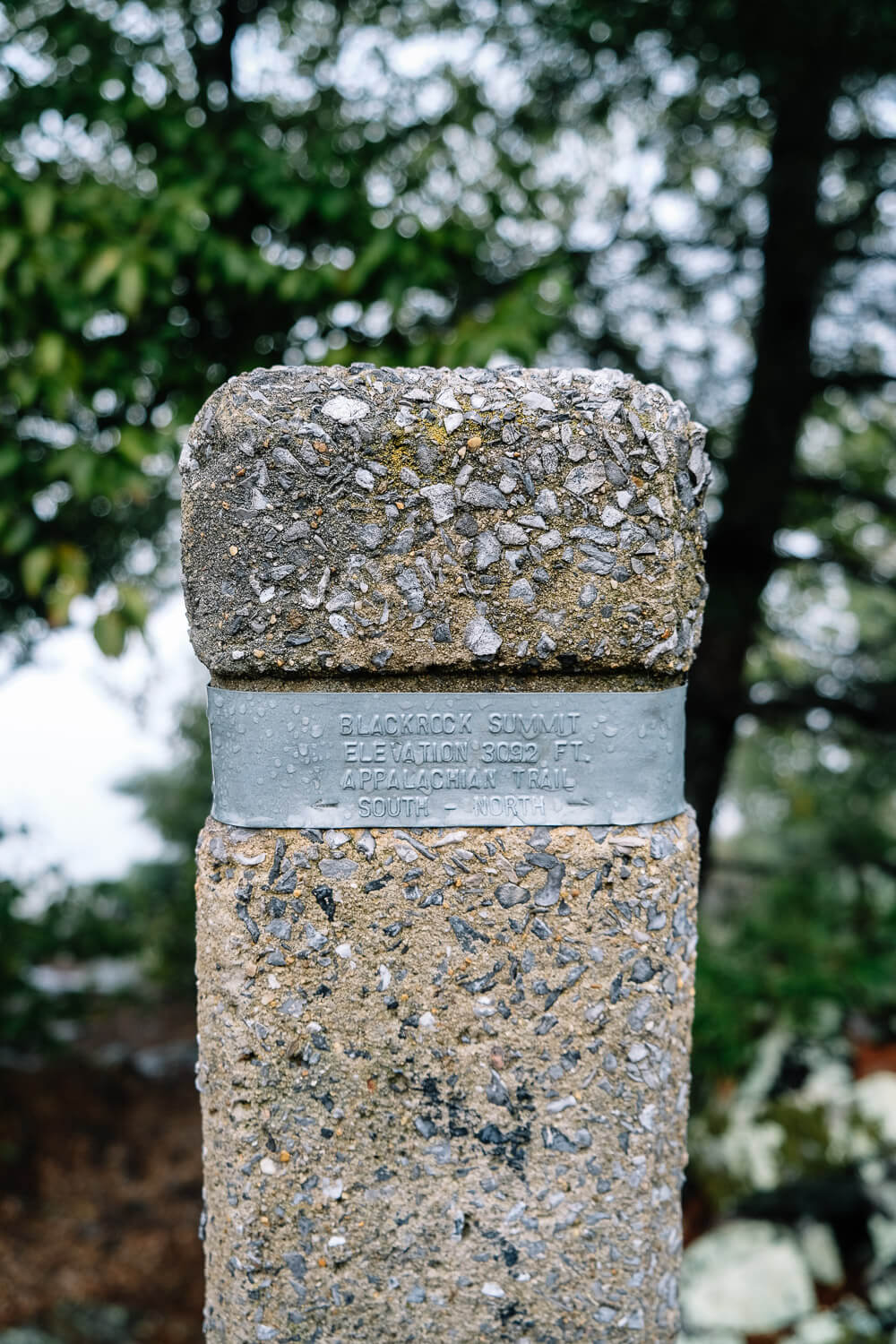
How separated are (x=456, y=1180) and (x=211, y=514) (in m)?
1.07

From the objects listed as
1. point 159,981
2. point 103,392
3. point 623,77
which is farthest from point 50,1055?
point 623,77

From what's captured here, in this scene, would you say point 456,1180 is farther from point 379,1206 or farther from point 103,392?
point 103,392

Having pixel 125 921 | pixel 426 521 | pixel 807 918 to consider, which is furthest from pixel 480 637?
pixel 125 921

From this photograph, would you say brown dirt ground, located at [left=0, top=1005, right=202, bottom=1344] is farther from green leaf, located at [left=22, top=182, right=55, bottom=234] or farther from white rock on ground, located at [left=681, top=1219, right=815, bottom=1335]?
green leaf, located at [left=22, top=182, right=55, bottom=234]

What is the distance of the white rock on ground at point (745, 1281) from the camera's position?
3.09 metres

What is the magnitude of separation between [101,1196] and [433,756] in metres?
3.82

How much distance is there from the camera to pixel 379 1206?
1.57 metres

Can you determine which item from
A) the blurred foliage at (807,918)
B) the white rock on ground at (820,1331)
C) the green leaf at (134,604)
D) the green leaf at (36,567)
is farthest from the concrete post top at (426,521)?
the blurred foliage at (807,918)

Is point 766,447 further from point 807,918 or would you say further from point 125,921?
point 125,921

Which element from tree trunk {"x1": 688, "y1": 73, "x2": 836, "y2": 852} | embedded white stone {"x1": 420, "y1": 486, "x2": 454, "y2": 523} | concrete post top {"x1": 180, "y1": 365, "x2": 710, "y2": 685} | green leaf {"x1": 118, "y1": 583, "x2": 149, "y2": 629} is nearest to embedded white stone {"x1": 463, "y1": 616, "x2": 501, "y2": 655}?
concrete post top {"x1": 180, "y1": 365, "x2": 710, "y2": 685}

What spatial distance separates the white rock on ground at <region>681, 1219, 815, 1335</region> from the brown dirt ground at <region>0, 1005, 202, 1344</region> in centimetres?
174

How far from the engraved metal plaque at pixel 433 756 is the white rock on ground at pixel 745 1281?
2409 millimetres

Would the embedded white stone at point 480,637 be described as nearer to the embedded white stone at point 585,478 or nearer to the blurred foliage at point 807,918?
the embedded white stone at point 585,478

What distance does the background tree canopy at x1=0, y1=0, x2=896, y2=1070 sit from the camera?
8.87 feet
